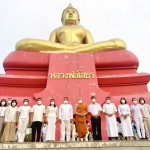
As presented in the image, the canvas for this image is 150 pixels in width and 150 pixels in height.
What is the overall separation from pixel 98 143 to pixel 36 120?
1.65 m

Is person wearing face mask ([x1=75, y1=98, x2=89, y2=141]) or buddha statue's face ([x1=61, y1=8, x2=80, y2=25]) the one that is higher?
buddha statue's face ([x1=61, y1=8, x2=80, y2=25])

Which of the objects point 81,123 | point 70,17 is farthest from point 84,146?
point 70,17

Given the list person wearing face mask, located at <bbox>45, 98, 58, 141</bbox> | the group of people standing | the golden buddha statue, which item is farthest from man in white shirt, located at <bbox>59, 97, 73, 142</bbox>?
the golden buddha statue

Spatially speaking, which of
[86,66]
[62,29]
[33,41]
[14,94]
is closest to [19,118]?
[14,94]

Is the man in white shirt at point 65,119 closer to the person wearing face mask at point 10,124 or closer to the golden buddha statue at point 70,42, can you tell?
the person wearing face mask at point 10,124

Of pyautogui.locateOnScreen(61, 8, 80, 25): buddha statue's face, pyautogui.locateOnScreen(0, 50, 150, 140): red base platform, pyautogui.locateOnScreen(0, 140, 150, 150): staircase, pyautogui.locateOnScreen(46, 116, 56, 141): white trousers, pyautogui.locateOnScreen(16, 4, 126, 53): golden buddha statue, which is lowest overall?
pyautogui.locateOnScreen(0, 140, 150, 150): staircase

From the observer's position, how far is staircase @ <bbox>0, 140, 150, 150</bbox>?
4.69 metres

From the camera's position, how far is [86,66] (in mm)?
9383

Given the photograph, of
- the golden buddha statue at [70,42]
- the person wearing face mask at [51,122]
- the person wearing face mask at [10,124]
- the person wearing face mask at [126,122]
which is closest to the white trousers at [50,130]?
the person wearing face mask at [51,122]

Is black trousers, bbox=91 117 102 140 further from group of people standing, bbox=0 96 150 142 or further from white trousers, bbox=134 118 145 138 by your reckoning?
white trousers, bbox=134 118 145 138

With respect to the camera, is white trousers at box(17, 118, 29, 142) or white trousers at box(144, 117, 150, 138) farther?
white trousers at box(144, 117, 150, 138)

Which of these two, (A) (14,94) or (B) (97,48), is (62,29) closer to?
(B) (97,48)

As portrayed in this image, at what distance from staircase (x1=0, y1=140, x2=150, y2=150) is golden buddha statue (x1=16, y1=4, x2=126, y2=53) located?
231 inches

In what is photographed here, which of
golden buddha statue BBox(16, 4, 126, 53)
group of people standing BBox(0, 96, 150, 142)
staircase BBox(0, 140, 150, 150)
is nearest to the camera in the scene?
staircase BBox(0, 140, 150, 150)
